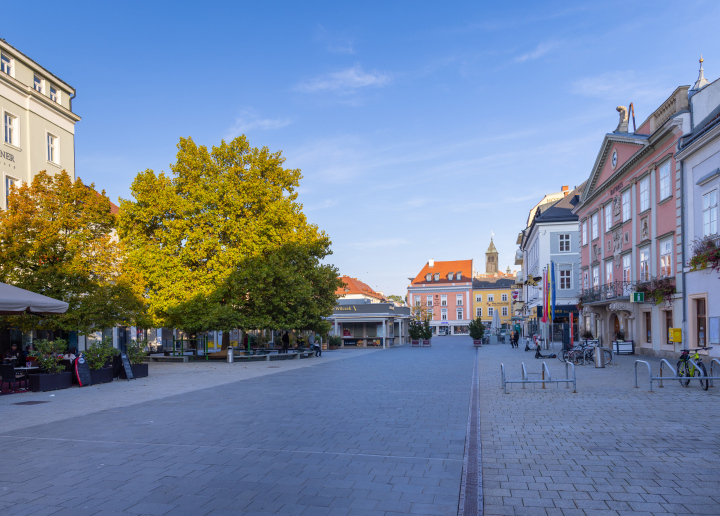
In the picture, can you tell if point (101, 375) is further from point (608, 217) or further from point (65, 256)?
point (608, 217)

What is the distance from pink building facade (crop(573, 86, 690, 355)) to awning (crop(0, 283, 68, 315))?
2415cm

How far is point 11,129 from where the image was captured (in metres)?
25.3

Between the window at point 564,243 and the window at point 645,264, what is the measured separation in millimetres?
23547

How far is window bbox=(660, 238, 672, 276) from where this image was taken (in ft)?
84.6

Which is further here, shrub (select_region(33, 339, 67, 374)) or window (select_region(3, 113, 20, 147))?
window (select_region(3, 113, 20, 147))

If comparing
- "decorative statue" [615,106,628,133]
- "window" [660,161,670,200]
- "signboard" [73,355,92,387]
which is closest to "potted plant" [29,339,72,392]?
"signboard" [73,355,92,387]

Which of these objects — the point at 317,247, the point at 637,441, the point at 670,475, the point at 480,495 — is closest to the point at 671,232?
the point at 317,247

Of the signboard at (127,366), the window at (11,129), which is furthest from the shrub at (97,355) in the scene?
the window at (11,129)

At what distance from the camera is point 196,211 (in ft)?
91.0

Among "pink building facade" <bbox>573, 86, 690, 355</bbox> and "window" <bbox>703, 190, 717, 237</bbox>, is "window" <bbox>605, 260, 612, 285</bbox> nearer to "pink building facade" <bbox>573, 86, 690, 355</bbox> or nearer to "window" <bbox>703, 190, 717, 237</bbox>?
"pink building facade" <bbox>573, 86, 690, 355</bbox>

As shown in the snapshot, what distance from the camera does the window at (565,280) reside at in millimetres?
51812

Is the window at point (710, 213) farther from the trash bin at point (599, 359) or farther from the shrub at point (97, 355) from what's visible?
the shrub at point (97, 355)

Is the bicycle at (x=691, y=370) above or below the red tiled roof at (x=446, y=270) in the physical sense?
below

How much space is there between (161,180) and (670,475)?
87.7ft
